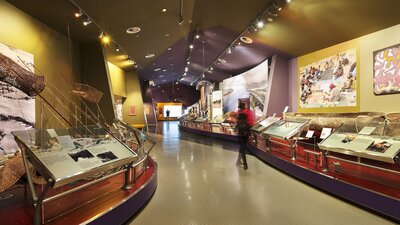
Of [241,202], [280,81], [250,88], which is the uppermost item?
[250,88]

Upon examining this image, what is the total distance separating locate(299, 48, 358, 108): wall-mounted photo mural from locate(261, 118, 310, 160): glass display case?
227 cm

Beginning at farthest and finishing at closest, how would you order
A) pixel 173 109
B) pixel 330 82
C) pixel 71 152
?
pixel 173 109 < pixel 330 82 < pixel 71 152

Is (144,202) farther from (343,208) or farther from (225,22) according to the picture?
(225,22)

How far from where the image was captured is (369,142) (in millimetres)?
3158

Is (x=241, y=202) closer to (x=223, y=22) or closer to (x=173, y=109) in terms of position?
(x=223, y=22)

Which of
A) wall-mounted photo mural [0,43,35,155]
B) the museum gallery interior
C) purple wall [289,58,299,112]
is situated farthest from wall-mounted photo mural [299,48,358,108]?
wall-mounted photo mural [0,43,35,155]

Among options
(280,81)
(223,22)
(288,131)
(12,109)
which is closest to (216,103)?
(280,81)

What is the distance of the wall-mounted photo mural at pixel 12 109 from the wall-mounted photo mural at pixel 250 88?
861 cm

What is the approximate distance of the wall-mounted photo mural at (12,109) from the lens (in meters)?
4.77

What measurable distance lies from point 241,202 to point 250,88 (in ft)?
32.4

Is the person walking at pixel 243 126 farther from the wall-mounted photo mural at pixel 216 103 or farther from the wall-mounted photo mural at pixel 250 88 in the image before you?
the wall-mounted photo mural at pixel 216 103

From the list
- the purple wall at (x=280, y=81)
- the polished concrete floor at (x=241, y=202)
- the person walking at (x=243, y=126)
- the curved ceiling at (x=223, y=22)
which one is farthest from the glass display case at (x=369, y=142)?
the purple wall at (x=280, y=81)

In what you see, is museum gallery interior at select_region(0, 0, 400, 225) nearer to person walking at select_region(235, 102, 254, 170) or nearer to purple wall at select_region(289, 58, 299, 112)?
purple wall at select_region(289, 58, 299, 112)

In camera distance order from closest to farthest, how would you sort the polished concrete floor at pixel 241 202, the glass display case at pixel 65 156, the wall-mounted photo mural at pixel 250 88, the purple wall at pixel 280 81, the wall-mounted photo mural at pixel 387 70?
the glass display case at pixel 65 156 < the polished concrete floor at pixel 241 202 < the wall-mounted photo mural at pixel 387 70 < the purple wall at pixel 280 81 < the wall-mounted photo mural at pixel 250 88
